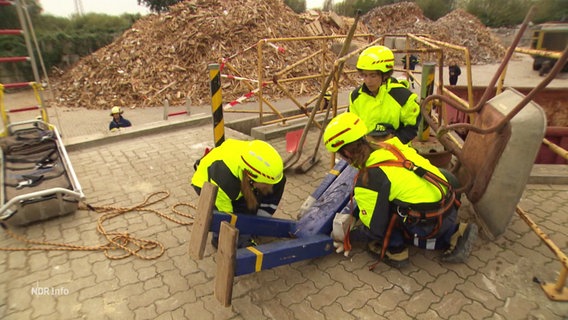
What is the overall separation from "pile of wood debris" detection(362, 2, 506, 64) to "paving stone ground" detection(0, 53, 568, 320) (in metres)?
18.9

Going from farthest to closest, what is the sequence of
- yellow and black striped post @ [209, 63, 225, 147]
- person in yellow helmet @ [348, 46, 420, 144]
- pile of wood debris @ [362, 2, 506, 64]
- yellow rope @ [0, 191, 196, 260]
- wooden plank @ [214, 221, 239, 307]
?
pile of wood debris @ [362, 2, 506, 64] → yellow and black striped post @ [209, 63, 225, 147] → person in yellow helmet @ [348, 46, 420, 144] → yellow rope @ [0, 191, 196, 260] → wooden plank @ [214, 221, 239, 307]

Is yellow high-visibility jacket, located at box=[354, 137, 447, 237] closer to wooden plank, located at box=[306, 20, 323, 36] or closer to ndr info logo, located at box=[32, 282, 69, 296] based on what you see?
ndr info logo, located at box=[32, 282, 69, 296]

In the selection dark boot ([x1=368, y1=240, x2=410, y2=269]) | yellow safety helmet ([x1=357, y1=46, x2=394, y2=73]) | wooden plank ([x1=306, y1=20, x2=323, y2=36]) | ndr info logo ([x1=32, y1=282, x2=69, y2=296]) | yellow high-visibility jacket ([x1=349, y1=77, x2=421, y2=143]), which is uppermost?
wooden plank ([x1=306, y1=20, x2=323, y2=36])

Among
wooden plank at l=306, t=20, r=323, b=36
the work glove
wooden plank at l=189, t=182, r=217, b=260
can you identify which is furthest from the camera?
wooden plank at l=306, t=20, r=323, b=36

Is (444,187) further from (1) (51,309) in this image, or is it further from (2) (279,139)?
(2) (279,139)

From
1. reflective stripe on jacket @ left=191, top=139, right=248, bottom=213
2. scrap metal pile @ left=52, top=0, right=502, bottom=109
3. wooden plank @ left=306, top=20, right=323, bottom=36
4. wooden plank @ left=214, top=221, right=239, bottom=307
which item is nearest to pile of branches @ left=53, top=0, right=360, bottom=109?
scrap metal pile @ left=52, top=0, right=502, bottom=109

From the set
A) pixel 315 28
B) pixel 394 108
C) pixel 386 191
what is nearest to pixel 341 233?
pixel 386 191

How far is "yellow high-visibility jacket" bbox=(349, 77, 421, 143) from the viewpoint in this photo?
350 cm

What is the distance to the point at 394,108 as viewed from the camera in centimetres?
353

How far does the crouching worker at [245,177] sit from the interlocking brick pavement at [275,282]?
51 centimetres

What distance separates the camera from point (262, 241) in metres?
3.29

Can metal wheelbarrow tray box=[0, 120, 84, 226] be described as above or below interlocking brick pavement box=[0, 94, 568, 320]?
above

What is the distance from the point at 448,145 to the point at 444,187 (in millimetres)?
693

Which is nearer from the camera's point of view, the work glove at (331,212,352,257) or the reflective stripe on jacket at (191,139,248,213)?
the reflective stripe on jacket at (191,139,248,213)
